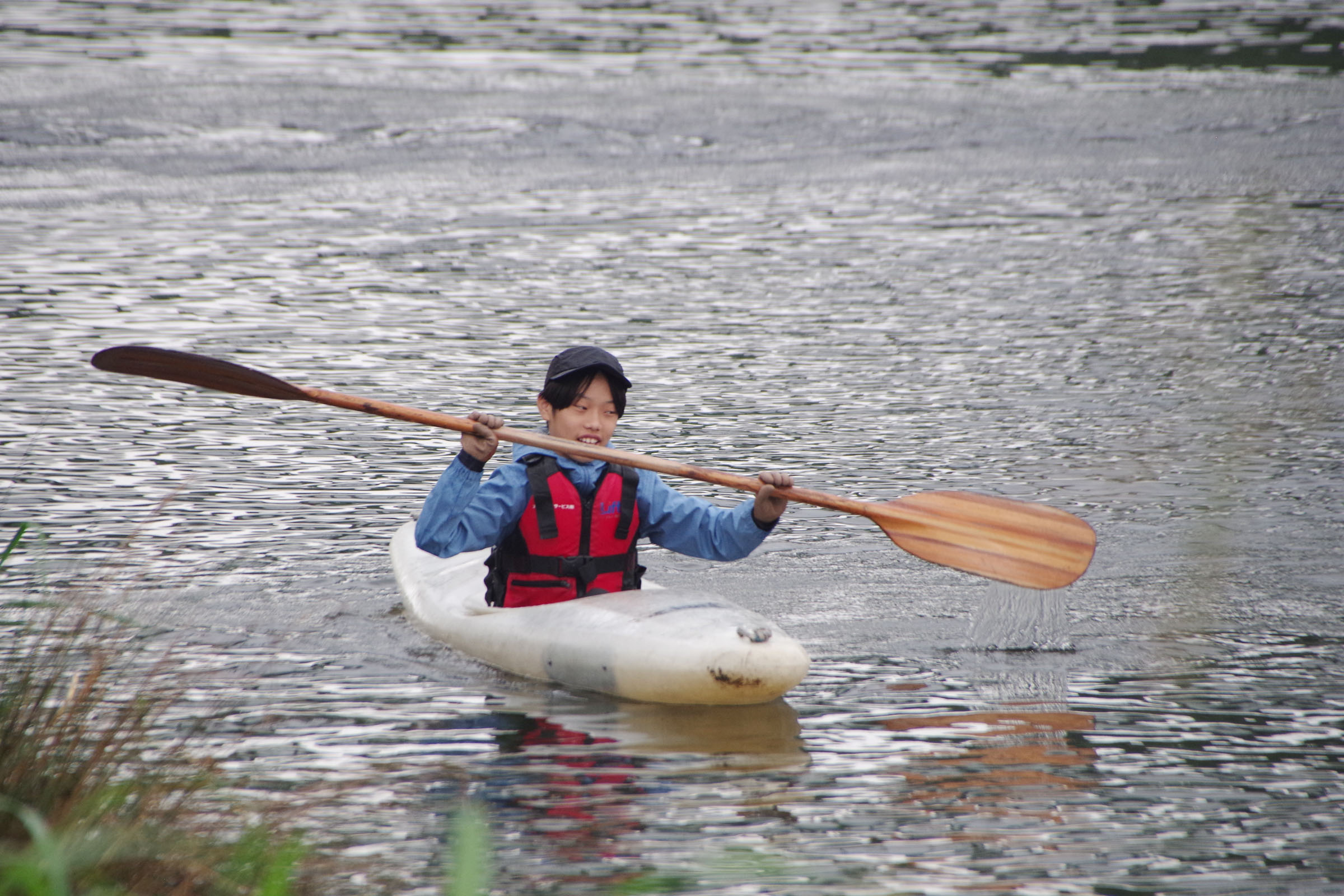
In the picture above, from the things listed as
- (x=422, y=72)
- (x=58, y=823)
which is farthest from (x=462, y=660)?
(x=422, y=72)

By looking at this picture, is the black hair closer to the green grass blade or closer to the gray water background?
the gray water background

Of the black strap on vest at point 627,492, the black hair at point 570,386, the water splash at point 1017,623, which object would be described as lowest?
the water splash at point 1017,623

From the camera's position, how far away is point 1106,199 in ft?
44.3

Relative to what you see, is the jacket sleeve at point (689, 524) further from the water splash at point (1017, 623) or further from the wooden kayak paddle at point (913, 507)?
the water splash at point (1017, 623)

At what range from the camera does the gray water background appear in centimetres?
403

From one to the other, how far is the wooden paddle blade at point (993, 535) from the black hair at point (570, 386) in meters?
1.05

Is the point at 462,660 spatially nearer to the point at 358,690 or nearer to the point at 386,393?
the point at 358,690

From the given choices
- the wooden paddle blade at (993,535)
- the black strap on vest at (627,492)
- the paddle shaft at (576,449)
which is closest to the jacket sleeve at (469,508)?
the paddle shaft at (576,449)

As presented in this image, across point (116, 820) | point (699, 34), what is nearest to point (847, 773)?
point (116, 820)

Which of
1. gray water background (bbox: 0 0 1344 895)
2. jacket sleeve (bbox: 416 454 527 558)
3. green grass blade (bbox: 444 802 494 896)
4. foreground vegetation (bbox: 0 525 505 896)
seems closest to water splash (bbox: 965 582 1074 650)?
gray water background (bbox: 0 0 1344 895)

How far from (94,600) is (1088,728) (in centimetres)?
284

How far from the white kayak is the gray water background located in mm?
93

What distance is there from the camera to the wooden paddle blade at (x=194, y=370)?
16.3 feet

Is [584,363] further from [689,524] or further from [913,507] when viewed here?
[913,507]
